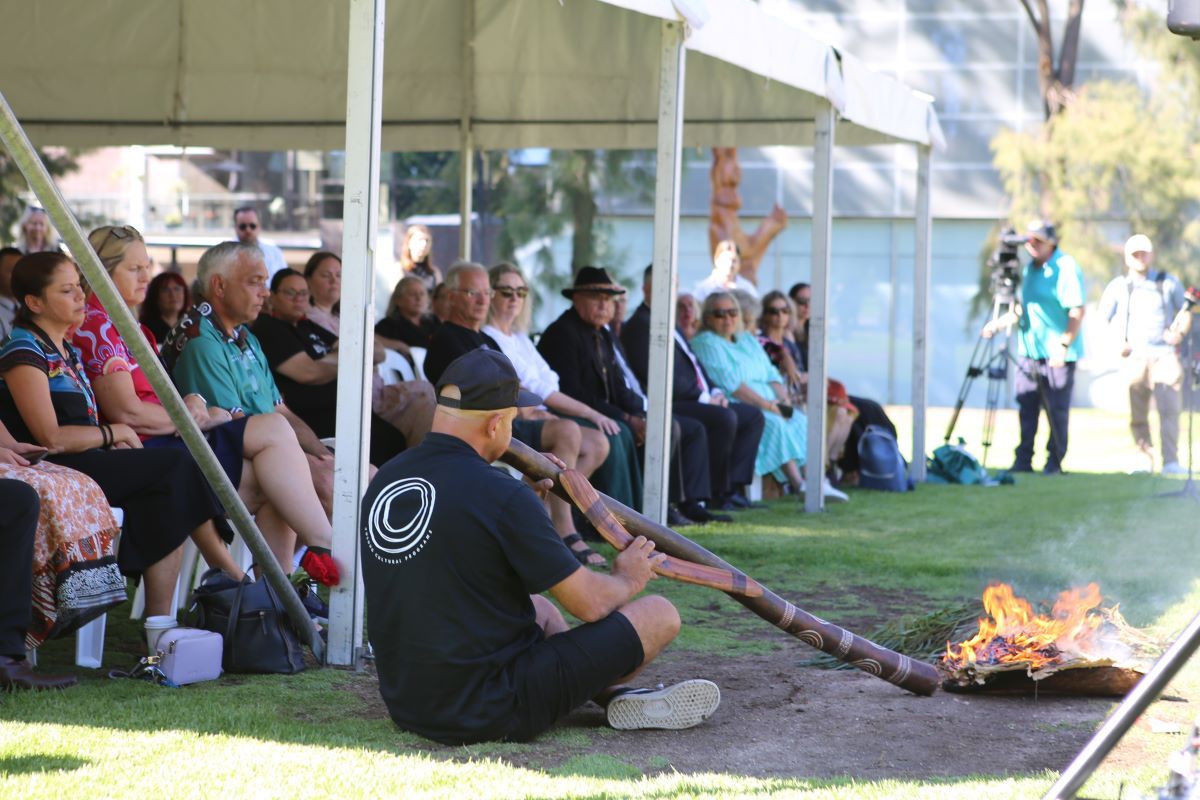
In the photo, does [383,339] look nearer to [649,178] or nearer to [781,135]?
[781,135]

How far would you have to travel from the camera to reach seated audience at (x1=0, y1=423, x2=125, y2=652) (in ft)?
16.3

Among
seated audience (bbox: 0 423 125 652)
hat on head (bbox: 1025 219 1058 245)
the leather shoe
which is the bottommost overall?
the leather shoe

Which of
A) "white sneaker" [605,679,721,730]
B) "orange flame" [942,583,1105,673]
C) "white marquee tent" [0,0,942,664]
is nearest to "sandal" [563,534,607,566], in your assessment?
"orange flame" [942,583,1105,673]

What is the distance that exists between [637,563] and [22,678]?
6.29ft

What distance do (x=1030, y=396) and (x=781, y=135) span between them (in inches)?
173

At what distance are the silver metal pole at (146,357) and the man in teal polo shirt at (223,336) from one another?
1.19 metres

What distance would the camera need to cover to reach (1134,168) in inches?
888

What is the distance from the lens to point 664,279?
798 centimetres

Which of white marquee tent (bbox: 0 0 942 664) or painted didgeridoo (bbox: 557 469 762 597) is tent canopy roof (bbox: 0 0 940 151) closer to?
white marquee tent (bbox: 0 0 942 664)

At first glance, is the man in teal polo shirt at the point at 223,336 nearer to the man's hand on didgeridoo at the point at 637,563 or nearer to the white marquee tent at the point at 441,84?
the man's hand on didgeridoo at the point at 637,563

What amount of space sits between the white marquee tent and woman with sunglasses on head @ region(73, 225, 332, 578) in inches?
156

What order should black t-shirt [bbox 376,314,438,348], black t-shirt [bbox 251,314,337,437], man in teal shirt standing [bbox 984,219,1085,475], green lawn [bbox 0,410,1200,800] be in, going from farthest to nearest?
man in teal shirt standing [bbox 984,219,1085,475] < black t-shirt [bbox 376,314,438,348] < black t-shirt [bbox 251,314,337,437] < green lawn [bbox 0,410,1200,800]

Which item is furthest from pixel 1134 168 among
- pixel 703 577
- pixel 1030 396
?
pixel 703 577

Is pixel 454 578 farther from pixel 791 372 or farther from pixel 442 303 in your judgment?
pixel 791 372
